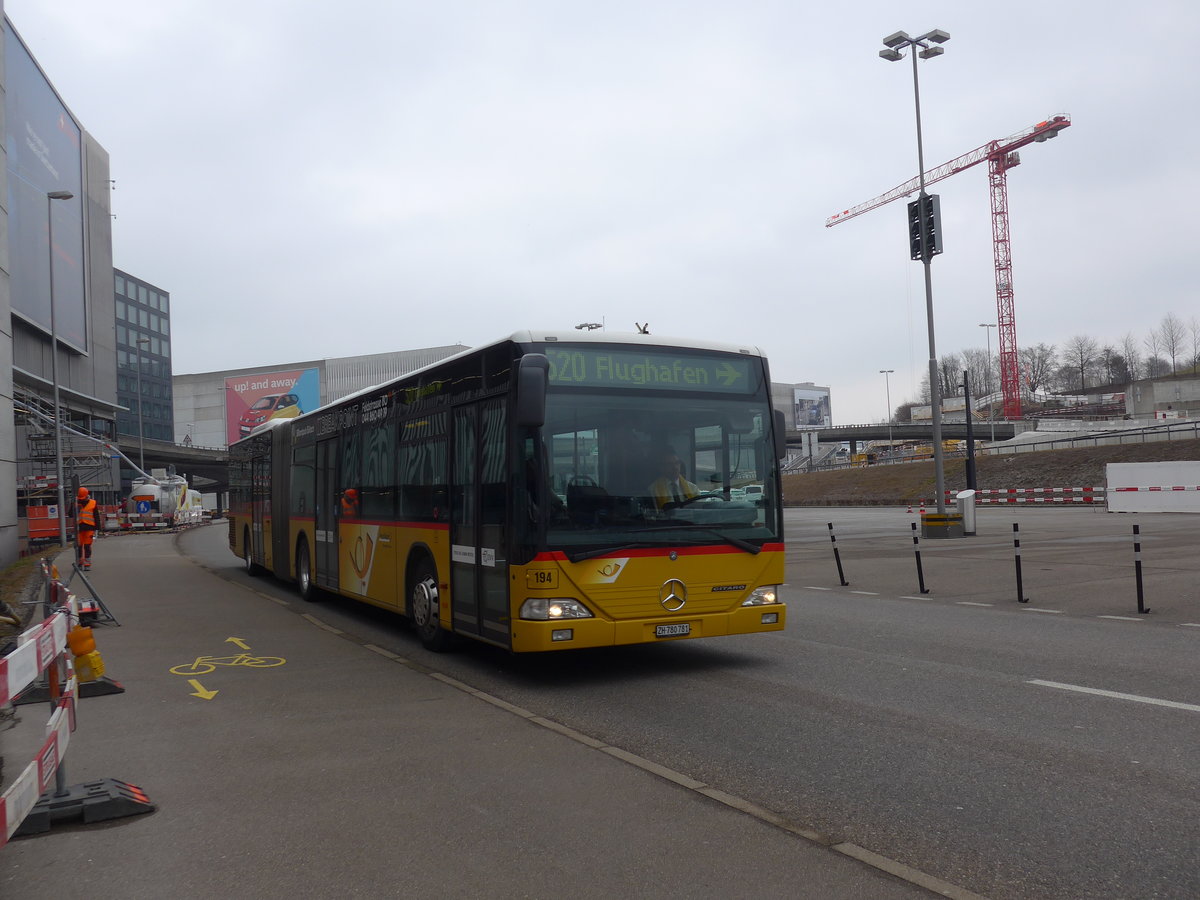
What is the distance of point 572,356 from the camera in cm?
854

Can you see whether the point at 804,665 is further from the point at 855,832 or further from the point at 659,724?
the point at 855,832

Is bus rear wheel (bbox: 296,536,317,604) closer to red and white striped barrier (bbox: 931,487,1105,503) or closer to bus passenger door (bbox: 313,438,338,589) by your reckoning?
bus passenger door (bbox: 313,438,338,589)

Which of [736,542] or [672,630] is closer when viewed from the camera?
[672,630]

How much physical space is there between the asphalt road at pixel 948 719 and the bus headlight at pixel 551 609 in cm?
66

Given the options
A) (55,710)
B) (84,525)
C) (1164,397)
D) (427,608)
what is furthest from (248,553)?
(1164,397)

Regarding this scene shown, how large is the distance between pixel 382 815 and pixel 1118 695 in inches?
214

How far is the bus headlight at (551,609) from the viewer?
26.5ft

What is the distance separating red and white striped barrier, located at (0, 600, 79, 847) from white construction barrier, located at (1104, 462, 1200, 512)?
117 ft

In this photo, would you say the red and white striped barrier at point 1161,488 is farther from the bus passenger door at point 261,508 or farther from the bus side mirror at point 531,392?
the bus side mirror at point 531,392


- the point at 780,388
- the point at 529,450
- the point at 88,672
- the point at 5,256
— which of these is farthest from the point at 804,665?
the point at 780,388

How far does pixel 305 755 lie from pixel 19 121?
1767 inches

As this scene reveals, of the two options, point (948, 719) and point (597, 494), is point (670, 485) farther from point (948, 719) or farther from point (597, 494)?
point (948, 719)

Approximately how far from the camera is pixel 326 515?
14.5 metres

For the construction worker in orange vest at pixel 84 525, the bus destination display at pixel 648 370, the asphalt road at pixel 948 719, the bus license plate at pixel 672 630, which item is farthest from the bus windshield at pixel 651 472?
the construction worker in orange vest at pixel 84 525
